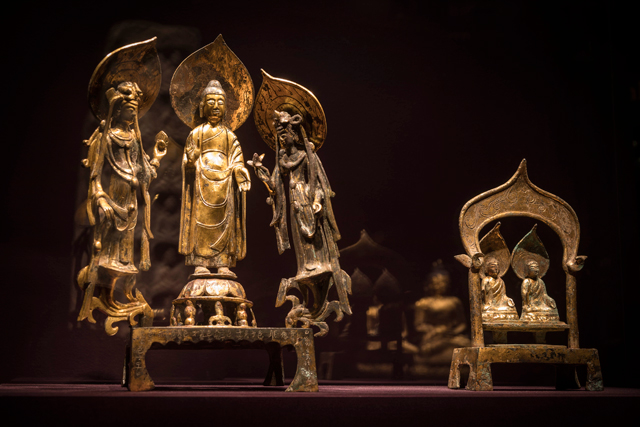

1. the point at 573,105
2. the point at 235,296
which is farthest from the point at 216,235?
the point at 573,105

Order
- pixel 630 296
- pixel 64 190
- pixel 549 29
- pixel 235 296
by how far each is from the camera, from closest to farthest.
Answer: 1. pixel 235 296
2. pixel 64 190
3. pixel 630 296
4. pixel 549 29

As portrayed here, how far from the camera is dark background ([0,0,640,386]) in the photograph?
3.78 metres

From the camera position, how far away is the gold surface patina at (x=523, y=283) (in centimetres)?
308

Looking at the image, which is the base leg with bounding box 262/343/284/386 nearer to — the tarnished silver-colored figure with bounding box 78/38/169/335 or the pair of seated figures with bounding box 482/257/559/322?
the tarnished silver-colored figure with bounding box 78/38/169/335

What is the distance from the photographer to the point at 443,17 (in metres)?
4.34

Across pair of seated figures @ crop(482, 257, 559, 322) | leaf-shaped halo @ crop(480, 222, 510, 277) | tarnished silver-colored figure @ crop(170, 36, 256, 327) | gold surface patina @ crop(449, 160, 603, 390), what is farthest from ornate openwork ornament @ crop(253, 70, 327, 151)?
pair of seated figures @ crop(482, 257, 559, 322)

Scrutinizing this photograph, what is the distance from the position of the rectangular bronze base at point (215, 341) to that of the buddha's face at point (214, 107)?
3.55 ft

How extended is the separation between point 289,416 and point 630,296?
2584 mm

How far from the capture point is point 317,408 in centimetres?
255

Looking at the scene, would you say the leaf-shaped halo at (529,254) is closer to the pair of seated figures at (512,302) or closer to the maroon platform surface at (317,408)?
the pair of seated figures at (512,302)

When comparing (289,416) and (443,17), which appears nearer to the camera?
(289,416)

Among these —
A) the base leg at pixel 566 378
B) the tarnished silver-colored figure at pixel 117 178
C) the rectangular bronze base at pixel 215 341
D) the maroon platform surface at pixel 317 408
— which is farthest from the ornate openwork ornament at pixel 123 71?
the base leg at pixel 566 378

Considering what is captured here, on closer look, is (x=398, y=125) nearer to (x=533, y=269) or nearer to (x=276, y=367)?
(x=533, y=269)

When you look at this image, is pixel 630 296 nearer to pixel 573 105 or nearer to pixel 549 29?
pixel 573 105
